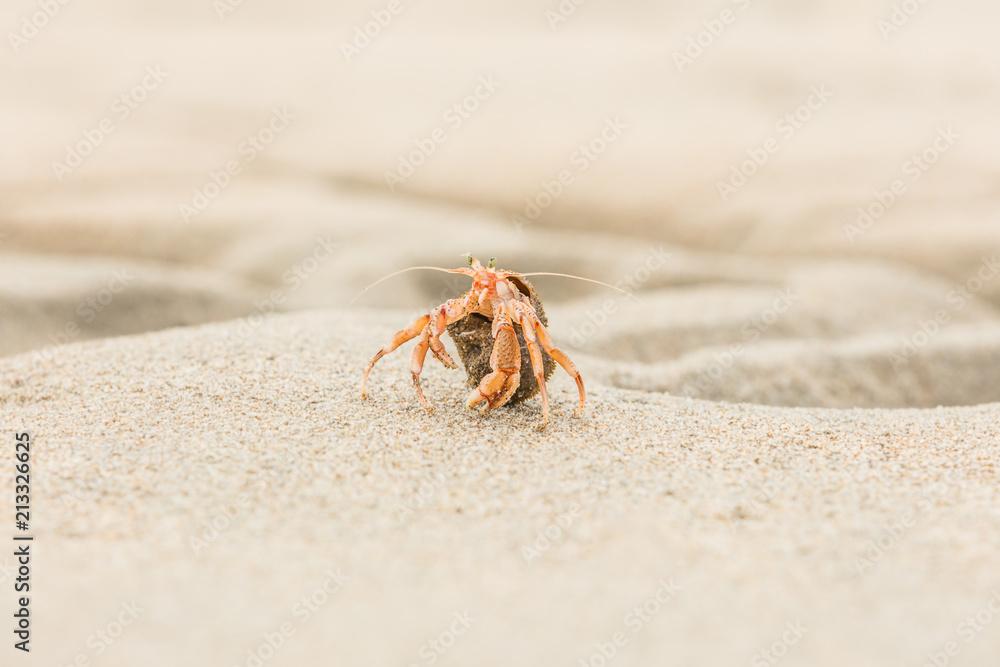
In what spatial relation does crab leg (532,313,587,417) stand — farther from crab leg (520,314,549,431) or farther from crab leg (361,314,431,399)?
crab leg (361,314,431,399)

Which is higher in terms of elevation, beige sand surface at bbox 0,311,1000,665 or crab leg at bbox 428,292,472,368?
crab leg at bbox 428,292,472,368

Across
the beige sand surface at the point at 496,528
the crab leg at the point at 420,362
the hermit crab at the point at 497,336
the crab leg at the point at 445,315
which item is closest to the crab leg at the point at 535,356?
the hermit crab at the point at 497,336

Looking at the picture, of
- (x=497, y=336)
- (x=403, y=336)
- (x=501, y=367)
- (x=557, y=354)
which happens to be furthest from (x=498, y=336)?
(x=403, y=336)

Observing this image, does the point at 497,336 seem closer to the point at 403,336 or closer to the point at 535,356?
the point at 535,356

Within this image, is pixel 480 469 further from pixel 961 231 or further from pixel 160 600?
pixel 961 231

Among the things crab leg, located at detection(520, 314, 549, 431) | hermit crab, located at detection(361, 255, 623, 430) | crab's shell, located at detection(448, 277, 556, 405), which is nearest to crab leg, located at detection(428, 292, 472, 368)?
hermit crab, located at detection(361, 255, 623, 430)

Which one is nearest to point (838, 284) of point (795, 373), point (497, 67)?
point (795, 373)
